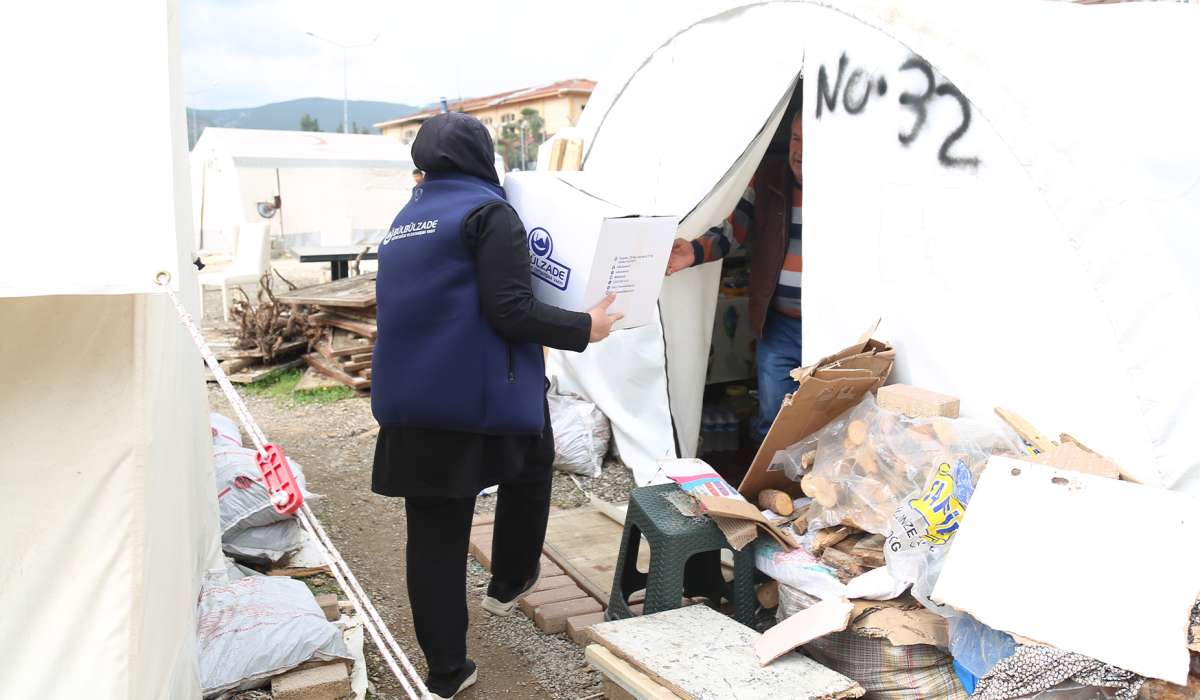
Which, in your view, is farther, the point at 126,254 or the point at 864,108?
the point at 864,108

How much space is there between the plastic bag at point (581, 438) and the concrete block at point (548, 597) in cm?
150

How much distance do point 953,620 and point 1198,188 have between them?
1642 mm

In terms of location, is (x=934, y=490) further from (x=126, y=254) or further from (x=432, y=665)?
(x=126, y=254)

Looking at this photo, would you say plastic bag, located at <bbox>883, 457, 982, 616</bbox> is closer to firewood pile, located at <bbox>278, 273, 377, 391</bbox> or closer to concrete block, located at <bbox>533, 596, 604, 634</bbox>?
concrete block, located at <bbox>533, 596, 604, 634</bbox>

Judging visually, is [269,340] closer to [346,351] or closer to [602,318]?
[346,351]

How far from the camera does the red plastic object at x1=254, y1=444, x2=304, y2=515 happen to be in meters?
2.02

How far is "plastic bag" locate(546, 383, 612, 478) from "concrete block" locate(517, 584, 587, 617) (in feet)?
4.91

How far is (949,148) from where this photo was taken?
3.42 meters

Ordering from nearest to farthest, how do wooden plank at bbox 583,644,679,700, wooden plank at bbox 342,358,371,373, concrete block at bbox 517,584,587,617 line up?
wooden plank at bbox 583,644,679,700, concrete block at bbox 517,584,587,617, wooden plank at bbox 342,358,371,373

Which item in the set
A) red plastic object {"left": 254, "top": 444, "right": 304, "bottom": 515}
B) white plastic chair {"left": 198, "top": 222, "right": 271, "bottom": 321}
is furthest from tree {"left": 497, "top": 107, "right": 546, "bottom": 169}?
red plastic object {"left": 254, "top": 444, "right": 304, "bottom": 515}

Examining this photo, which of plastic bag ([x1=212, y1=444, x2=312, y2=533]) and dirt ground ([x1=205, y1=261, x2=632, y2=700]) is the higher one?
plastic bag ([x1=212, y1=444, x2=312, y2=533])

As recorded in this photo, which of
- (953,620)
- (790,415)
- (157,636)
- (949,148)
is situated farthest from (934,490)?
(157,636)

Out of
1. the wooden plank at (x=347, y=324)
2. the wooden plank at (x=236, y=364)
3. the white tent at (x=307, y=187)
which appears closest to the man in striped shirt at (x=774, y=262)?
the wooden plank at (x=347, y=324)

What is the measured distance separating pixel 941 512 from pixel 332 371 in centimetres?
591
